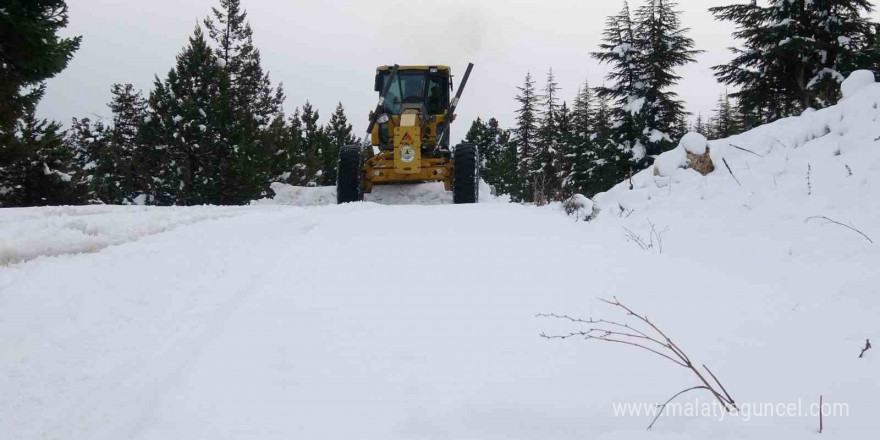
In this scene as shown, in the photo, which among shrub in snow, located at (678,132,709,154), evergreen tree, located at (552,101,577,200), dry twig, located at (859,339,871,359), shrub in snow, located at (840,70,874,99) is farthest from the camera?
evergreen tree, located at (552,101,577,200)

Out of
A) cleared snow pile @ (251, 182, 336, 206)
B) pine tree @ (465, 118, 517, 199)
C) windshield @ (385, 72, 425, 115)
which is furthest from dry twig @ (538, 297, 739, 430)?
pine tree @ (465, 118, 517, 199)

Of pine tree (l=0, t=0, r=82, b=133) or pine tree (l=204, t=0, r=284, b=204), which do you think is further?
pine tree (l=204, t=0, r=284, b=204)

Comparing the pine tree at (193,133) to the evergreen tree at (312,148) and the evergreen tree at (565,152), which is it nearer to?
the evergreen tree at (312,148)

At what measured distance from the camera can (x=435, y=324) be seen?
2.06 m

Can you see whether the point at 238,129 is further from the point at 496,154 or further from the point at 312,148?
the point at 496,154

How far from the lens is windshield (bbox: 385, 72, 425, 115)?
1252 centimetres

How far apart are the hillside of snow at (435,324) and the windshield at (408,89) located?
8858mm

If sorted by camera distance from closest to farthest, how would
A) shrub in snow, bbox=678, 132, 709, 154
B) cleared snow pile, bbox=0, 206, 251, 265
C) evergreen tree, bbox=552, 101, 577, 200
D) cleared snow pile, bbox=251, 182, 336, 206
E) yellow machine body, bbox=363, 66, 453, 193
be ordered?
cleared snow pile, bbox=0, 206, 251, 265 → shrub in snow, bbox=678, 132, 709, 154 → yellow machine body, bbox=363, 66, 453, 193 → cleared snow pile, bbox=251, 182, 336, 206 → evergreen tree, bbox=552, 101, 577, 200

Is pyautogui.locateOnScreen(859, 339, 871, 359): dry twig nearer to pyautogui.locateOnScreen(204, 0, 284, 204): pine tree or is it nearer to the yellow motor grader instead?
the yellow motor grader

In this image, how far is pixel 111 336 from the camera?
6.82ft

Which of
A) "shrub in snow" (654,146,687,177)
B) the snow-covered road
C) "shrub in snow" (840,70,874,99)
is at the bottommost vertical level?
the snow-covered road

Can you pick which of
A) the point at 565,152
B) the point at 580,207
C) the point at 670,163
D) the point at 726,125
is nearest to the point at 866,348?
the point at 580,207

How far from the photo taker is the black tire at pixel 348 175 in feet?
34.6

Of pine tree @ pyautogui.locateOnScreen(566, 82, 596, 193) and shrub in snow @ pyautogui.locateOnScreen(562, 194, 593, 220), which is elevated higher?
pine tree @ pyautogui.locateOnScreen(566, 82, 596, 193)
